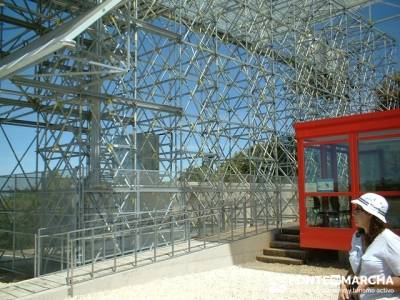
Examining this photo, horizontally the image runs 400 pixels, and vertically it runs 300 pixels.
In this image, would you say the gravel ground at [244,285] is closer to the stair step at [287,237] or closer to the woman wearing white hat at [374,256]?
the stair step at [287,237]

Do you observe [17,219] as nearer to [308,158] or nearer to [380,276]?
[308,158]

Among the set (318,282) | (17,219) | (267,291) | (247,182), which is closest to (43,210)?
(17,219)

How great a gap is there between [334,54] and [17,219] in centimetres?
1884

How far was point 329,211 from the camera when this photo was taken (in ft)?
34.9

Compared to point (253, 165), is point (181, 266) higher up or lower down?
lower down

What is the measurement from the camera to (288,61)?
2248 centimetres

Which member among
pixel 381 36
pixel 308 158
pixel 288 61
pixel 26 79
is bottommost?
pixel 308 158

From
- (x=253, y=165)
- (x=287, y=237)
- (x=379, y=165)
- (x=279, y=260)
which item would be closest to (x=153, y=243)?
(x=279, y=260)

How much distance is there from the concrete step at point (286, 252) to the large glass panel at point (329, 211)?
0.75m

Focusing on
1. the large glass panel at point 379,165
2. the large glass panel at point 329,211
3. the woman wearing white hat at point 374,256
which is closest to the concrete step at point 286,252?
the large glass panel at point 329,211

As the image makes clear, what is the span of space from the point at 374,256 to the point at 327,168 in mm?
7754

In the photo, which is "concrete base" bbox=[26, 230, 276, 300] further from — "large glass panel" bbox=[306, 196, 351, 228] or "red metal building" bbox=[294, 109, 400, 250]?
"large glass panel" bbox=[306, 196, 351, 228]

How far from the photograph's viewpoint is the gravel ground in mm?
8266

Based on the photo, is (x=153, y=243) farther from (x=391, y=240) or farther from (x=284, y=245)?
(x=391, y=240)
